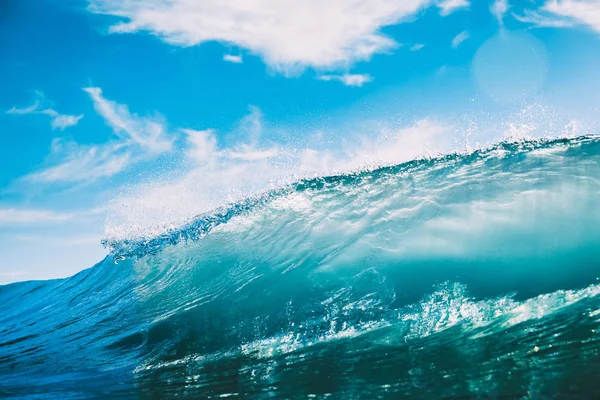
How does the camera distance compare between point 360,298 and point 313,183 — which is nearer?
point 360,298

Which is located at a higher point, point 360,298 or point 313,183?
point 313,183

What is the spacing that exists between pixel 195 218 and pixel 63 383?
18.3 feet

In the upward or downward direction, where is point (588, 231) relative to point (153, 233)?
downward

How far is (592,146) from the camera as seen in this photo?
22.0 feet

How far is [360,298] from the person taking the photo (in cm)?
463

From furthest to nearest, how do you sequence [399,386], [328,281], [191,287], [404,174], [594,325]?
[404,174] → [191,287] → [328,281] → [594,325] → [399,386]

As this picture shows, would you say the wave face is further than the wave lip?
No

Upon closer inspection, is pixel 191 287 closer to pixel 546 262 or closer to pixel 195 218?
pixel 195 218

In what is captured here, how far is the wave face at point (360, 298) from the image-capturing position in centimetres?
260

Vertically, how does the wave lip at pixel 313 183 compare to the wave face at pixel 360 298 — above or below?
above

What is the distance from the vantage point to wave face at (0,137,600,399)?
8.54 ft

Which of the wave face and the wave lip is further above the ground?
the wave lip

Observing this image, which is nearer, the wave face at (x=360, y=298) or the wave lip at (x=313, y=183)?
the wave face at (x=360, y=298)

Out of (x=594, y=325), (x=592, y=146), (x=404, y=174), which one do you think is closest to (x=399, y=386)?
(x=594, y=325)
